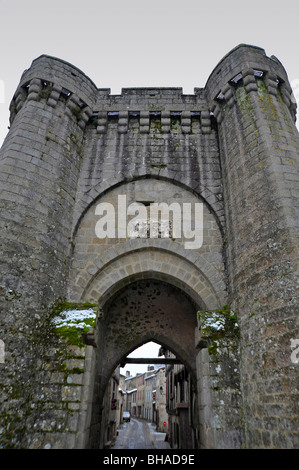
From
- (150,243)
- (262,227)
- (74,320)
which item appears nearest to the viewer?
(262,227)

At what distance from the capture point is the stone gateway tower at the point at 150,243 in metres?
3.98

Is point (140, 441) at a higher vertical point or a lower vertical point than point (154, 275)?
lower

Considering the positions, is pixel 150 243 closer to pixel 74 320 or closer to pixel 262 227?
pixel 74 320

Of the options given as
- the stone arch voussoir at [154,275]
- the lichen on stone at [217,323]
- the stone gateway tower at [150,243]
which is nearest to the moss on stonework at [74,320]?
the stone gateway tower at [150,243]

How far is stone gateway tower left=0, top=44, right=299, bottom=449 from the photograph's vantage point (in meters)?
3.98

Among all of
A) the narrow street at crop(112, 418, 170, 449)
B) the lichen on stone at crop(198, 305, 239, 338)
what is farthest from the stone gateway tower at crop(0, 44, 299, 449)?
the narrow street at crop(112, 418, 170, 449)

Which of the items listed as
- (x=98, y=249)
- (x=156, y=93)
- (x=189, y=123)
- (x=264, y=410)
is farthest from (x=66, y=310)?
(x=156, y=93)

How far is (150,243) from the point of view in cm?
568

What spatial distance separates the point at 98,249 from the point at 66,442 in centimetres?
298

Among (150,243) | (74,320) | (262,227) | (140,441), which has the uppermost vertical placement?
(150,243)

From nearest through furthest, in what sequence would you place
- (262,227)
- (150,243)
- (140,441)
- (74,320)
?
(262,227)
(74,320)
(150,243)
(140,441)

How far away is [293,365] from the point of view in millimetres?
3523

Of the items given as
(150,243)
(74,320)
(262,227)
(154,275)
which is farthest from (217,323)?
(74,320)

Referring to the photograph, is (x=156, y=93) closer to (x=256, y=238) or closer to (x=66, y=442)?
(x=256, y=238)
